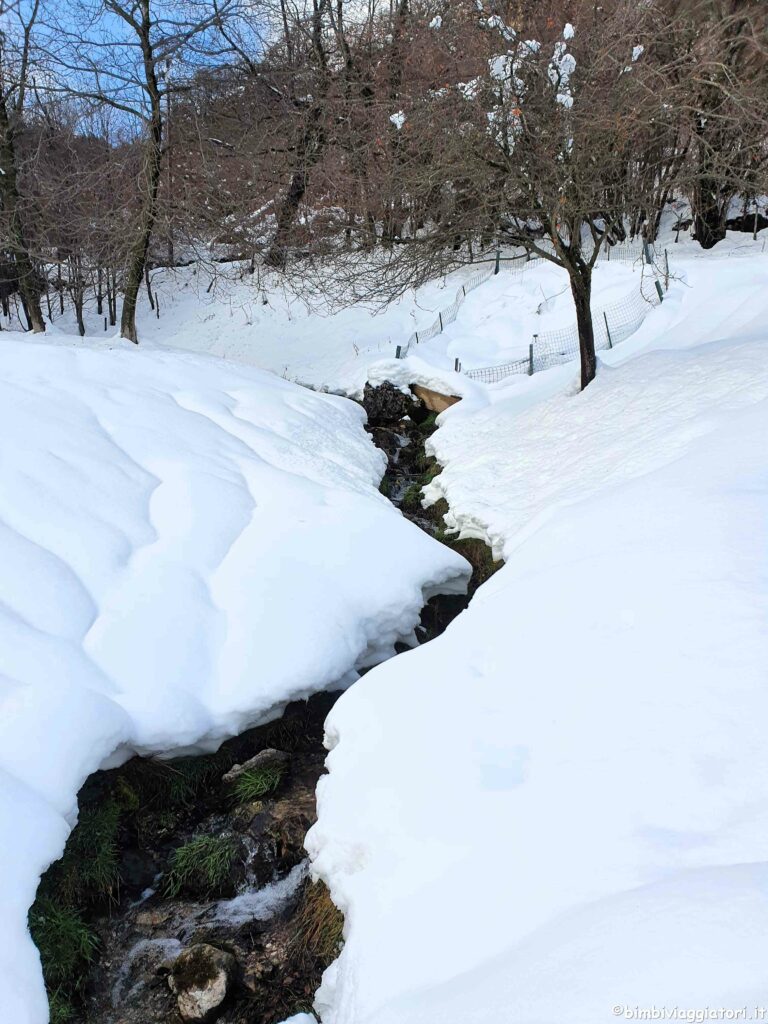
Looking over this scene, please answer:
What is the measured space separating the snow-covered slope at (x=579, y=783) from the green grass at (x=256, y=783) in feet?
2.25

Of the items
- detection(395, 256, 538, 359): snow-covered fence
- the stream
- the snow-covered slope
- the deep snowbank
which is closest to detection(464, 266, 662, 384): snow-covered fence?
detection(395, 256, 538, 359): snow-covered fence

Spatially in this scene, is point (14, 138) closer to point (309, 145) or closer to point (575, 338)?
Answer: point (309, 145)

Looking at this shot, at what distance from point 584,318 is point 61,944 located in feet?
31.6

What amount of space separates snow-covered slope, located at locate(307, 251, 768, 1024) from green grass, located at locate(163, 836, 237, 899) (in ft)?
2.73

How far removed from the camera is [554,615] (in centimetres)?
471

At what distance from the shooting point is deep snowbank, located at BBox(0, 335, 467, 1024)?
4348 millimetres

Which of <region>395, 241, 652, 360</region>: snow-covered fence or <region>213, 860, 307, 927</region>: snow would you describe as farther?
<region>395, 241, 652, 360</region>: snow-covered fence

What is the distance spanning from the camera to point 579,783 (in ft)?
11.3

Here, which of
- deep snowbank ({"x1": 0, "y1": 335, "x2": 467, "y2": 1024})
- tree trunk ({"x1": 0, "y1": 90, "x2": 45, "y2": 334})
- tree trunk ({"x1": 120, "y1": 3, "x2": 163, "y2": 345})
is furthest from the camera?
tree trunk ({"x1": 0, "y1": 90, "x2": 45, "y2": 334})

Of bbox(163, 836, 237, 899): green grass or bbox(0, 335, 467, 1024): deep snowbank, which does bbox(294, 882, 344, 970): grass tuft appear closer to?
bbox(163, 836, 237, 899): green grass


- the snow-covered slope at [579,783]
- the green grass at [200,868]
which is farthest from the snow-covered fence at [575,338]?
the green grass at [200,868]

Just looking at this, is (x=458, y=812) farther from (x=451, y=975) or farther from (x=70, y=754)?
(x=70, y=754)

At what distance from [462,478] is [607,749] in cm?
654

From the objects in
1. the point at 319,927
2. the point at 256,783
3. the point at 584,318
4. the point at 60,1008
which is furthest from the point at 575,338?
the point at 60,1008
